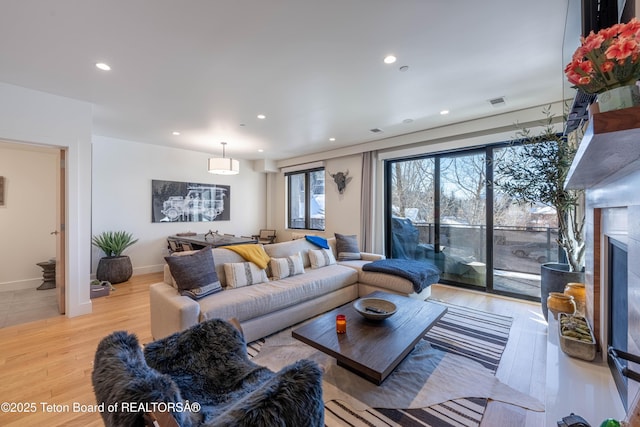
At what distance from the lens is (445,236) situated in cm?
445

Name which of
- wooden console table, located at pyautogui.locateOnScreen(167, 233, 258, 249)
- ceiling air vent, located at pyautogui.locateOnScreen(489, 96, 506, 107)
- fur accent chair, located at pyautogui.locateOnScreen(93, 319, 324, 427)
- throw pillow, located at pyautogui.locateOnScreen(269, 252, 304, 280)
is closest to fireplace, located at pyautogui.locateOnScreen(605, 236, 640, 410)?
fur accent chair, located at pyautogui.locateOnScreen(93, 319, 324, 427)

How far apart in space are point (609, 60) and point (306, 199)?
19.6 feet

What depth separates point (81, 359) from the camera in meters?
2.29

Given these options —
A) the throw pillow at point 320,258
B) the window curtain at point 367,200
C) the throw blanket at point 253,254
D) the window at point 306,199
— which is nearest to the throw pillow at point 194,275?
the throw blanket at point 253,254

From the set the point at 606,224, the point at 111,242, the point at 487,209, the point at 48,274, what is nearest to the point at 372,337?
the point at 606,224

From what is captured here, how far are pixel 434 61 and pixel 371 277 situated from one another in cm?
254

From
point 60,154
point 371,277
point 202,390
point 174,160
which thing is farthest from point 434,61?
point 174,160

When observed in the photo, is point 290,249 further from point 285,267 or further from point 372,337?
Result: point 372,337

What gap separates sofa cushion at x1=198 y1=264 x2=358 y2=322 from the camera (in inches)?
91.1

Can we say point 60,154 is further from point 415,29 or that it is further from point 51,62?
point 415,29

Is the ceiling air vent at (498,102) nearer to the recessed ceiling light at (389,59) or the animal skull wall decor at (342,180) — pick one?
the recessed ceiling light at (389,59)

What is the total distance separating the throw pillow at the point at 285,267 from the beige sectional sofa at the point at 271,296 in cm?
7

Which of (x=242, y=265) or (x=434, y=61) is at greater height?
(x=434, y=61)

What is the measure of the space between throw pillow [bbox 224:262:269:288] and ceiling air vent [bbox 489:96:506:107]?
3460 millimetres
